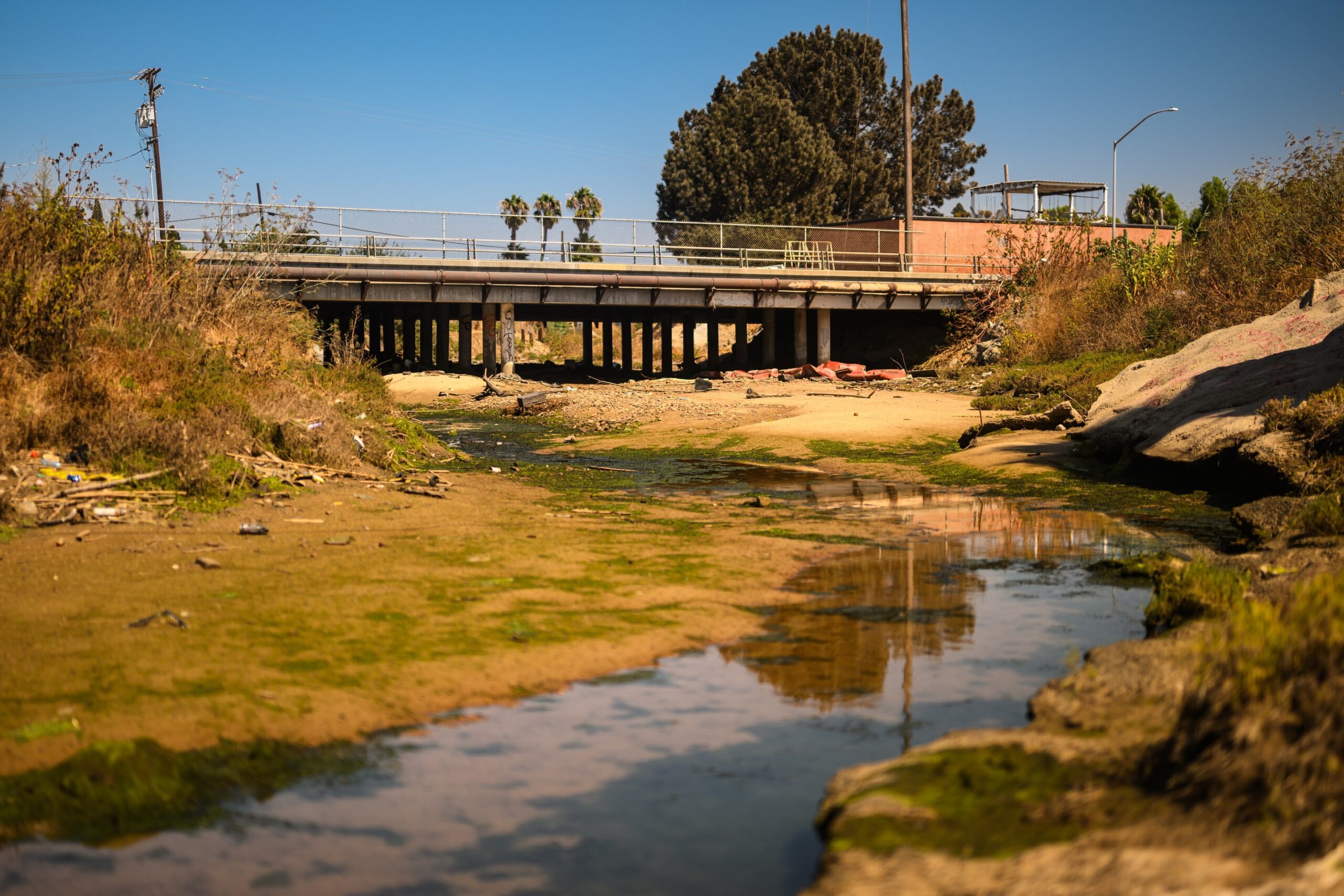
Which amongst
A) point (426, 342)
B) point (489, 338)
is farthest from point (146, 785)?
point (426, 342)

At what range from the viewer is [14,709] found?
501 cm

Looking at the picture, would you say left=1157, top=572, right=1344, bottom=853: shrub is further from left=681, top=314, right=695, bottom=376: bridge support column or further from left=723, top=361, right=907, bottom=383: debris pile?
left=681, top=314, right=695, bottom=376: bridge support column

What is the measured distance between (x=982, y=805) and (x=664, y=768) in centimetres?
155

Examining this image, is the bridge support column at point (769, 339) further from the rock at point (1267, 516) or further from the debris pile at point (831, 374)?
the rock at point (1267, 516)

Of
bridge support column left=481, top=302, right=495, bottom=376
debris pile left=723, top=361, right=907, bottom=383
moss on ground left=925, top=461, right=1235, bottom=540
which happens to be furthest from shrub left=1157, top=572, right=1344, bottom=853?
bridge support column left=481, top=302, right=495, bottom=376

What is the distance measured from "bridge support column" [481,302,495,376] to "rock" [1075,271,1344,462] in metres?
25.0

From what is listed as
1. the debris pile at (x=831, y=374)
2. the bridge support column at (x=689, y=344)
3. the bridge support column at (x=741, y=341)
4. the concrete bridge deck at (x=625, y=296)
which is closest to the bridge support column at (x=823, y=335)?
the concrete bridge deck at (x=625, y=296)

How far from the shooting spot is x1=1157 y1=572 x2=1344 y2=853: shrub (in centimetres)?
328

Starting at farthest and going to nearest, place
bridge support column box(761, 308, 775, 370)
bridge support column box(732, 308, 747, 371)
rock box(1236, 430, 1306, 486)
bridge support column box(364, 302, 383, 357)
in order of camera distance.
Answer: bridge support column box(364, 302, 383, 357) < bridge support column box(732, 308, 747, 371) < bridge support column box(761, 308, 775, 370) < rock box(1236, 430, 1306, 486)

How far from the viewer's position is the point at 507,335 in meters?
37.5

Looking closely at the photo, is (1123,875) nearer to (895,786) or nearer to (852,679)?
(895,786)

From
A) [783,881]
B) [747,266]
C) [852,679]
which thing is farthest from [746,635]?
[747,266]

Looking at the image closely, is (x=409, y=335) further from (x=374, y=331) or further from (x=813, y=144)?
(x=813, y=144)

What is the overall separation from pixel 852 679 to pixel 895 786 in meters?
1.94
